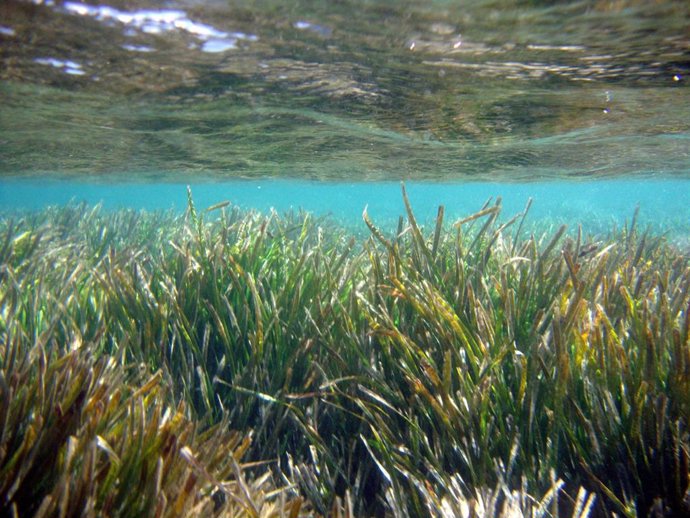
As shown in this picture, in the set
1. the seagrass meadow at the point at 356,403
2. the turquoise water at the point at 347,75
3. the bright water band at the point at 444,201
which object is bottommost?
the bright water band at the point at 444,201

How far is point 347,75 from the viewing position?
7.03 m

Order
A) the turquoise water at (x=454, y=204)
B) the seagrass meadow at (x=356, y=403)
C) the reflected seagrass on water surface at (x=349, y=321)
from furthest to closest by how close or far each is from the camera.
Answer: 1. the turquoise water at (x=454, y=204)
2. the reflected seagrass on water surface at (x=349, y=321)
3. the seagrass meadow at (x=356, y=403)

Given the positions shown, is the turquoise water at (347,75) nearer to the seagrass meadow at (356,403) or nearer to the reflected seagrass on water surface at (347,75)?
the reflected seagrass on water surface at (347,75)

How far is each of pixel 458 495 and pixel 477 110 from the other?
8.24m

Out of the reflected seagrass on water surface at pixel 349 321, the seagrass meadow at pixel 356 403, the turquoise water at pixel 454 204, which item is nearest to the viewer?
the seagrass meadow at pixel 356 403

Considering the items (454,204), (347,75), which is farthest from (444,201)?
(347,75)

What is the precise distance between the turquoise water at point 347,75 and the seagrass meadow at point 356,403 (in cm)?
261

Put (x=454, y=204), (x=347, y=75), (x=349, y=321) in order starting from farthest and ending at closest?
(x=454, y=204)
(x=347, y=75)
(x=349, y=321)

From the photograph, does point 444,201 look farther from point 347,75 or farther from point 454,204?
point 347,75

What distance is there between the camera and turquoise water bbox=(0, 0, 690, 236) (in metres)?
4.91

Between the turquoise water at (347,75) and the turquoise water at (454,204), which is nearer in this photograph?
the turquoise water at (347,75)

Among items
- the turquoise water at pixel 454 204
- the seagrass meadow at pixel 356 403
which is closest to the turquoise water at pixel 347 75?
the turquoise water at pixel 454 204

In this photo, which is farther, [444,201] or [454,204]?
[444,201]

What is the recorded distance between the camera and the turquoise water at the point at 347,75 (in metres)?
4.91
